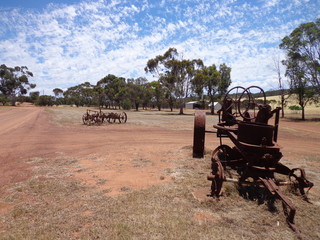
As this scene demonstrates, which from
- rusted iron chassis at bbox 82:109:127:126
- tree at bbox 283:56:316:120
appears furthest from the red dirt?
tree at bbox 283:56:316:120

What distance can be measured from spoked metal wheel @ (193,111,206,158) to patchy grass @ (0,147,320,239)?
7.58 ft

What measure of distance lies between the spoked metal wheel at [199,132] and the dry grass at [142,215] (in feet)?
7.30

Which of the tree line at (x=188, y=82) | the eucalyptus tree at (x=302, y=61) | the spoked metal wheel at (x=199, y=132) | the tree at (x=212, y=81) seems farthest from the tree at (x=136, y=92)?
the spoked metal wheel at (x=199, y=132)

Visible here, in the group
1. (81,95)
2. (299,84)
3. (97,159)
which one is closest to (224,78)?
(299,84)

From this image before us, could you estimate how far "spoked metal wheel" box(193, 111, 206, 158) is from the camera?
6773 millimetres

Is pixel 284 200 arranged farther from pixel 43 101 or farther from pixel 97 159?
pixel 43 101

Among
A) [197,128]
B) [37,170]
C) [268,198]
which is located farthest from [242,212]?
[37,170]

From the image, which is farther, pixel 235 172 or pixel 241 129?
pixel 235 172

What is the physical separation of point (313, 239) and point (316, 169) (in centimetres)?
415

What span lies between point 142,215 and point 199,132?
3922mm

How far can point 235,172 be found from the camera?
18.6ft

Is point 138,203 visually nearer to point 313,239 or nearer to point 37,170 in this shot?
point 313,239

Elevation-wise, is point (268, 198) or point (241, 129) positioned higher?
point (241, 129)

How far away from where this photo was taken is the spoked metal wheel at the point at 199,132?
6773mm
